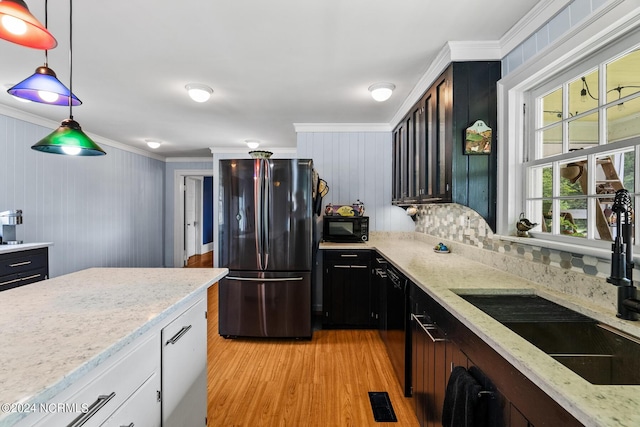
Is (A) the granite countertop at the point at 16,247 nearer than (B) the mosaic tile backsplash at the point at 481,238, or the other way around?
(B) the mosaic tile backsplash at the point at 481,238

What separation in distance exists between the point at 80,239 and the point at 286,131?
355cm

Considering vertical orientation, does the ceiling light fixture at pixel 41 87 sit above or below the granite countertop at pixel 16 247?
above

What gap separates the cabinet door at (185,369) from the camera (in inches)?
47.5

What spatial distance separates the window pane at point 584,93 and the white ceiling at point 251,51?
0.52 meters

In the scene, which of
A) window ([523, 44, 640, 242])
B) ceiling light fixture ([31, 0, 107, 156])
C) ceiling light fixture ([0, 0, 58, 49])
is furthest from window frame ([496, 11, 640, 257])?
ceiling light fixture ([31, 0, 107, 156])

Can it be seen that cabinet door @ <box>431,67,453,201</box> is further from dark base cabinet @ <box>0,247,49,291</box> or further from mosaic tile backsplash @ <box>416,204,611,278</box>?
dark base cabinet @ <box>0,247,49,291</box>

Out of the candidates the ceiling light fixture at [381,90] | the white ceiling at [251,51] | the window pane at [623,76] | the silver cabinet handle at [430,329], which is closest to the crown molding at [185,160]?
the white ceiling at [251,51]

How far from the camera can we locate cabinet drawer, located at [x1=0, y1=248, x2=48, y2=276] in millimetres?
2814

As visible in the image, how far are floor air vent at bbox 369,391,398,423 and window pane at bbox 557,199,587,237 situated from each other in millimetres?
1524

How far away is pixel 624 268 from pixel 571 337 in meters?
0.33

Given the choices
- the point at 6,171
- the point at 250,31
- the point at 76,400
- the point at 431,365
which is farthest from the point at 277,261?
the point at 6,171

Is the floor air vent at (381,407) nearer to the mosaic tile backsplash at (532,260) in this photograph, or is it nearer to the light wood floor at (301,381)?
the light wood floor at (301,381)

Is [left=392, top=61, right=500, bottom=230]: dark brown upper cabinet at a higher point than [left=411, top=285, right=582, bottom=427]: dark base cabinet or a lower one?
higher

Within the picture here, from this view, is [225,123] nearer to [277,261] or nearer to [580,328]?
[277,261]
